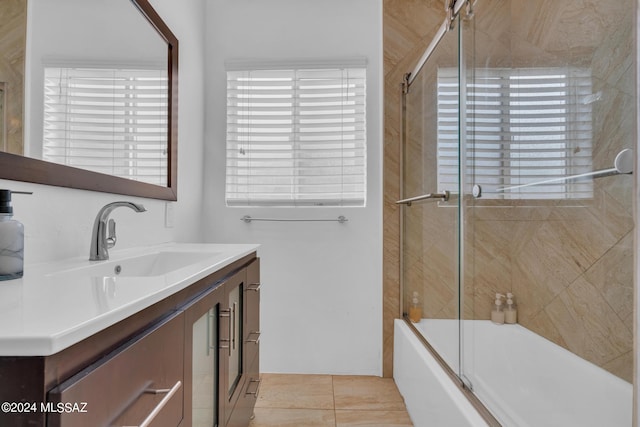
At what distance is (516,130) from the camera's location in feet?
5.53

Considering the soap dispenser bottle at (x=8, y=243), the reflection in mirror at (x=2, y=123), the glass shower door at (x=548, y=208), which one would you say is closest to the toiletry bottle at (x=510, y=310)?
the glass shower door at (x=548, y=208)

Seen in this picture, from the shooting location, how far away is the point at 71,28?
114cm

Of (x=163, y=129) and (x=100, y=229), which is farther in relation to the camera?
(x=163, y=129)

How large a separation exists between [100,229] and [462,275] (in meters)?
1.45

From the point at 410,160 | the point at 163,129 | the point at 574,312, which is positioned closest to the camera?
the point at 574,312

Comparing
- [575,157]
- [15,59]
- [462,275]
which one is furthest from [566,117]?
[15,59]

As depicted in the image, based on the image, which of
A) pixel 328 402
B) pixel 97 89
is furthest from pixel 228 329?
pixel 328 402

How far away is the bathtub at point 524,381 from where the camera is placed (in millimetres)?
1224

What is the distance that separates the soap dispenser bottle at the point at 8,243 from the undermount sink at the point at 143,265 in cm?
13

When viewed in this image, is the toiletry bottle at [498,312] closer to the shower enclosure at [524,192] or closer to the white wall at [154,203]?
the shower enclosure at [524,192]

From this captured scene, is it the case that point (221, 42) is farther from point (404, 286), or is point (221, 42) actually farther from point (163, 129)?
point (404, 286)

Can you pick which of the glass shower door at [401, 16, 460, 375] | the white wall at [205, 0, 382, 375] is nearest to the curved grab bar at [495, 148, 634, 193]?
the glass shower door at [401, 16, 460, 375]

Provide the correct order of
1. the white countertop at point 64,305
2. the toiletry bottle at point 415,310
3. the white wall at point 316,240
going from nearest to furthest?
the white countertop at point 64,305 → the toiletry bottle at point 415,310 → the white wall at point 316,240

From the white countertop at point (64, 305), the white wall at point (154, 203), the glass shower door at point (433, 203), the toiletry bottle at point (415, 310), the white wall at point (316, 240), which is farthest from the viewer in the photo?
the white wall at point (316, 240)
